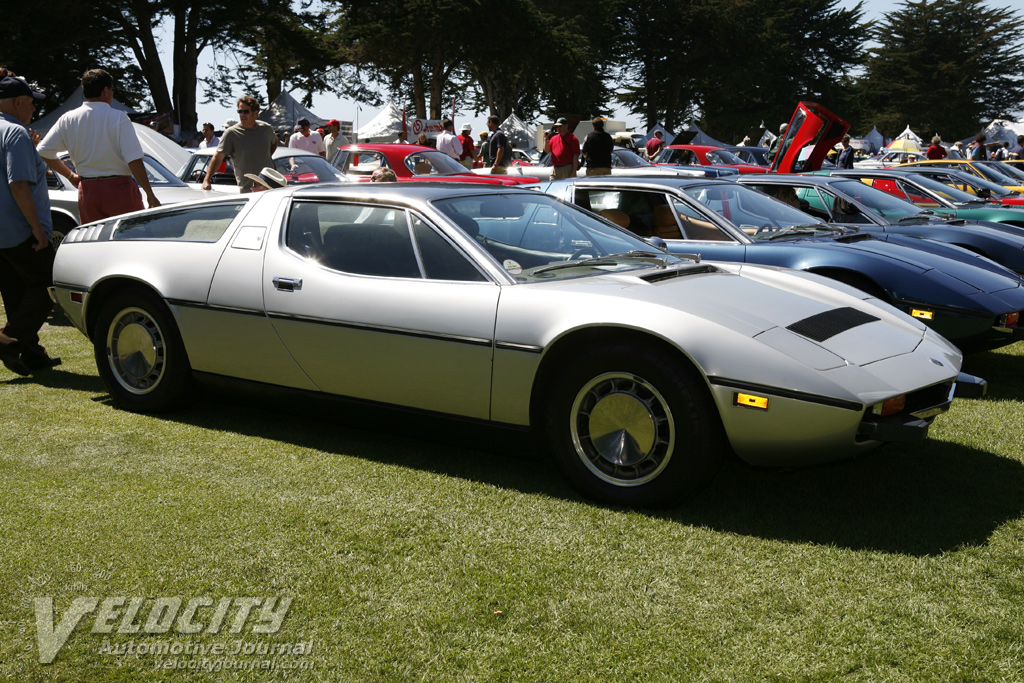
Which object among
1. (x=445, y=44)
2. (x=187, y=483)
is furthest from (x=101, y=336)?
(x=445, y=44)

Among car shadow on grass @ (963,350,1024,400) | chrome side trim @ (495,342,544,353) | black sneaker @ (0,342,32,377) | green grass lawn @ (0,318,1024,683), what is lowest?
black sneaker @ (0,342,32,377)

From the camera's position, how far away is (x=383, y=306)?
4.13m

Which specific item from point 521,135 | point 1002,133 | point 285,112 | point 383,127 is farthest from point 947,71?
point 285,112

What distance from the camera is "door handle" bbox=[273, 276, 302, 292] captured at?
4395 millimetres

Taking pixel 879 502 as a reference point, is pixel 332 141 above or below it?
above

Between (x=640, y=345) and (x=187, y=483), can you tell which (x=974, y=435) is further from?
(x=187, y=483)

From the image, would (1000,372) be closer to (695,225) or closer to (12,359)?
(695,225)

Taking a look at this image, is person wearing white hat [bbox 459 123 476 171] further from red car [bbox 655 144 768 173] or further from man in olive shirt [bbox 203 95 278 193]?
man in olive shirt [bbox 203 95 278 193]

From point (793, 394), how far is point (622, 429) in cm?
67

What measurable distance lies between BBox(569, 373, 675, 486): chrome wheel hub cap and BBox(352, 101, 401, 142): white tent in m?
38.4

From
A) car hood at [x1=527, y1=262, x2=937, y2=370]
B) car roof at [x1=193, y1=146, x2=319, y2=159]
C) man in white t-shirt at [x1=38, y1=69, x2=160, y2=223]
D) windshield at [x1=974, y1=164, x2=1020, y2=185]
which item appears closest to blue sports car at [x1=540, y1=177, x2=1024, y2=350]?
car hood at [x1=527, y1=262, x2=937, y2=370]

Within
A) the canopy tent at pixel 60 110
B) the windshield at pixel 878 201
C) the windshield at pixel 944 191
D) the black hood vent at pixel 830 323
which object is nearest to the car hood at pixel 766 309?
the black hood vent at pixel 830 323

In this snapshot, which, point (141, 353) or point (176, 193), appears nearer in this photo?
point (141, 353)

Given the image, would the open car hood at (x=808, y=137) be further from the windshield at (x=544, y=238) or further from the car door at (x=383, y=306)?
the car door at (x=383, y=306)
